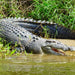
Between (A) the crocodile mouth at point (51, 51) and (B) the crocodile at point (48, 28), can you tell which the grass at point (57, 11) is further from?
(A) the crocodile mouth at point (51, 51)

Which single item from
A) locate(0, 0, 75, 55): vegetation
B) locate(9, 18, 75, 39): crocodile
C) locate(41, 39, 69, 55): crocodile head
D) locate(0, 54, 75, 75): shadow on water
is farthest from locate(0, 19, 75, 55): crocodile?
locate(0, 54, 75, 75): shadow on water

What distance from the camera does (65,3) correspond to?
5.34m

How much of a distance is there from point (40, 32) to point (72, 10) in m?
1.02

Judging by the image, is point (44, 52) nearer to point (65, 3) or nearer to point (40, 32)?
point (40, 32)

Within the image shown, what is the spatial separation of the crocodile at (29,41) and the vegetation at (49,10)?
955mm

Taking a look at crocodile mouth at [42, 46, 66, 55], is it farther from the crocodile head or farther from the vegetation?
the vegetation

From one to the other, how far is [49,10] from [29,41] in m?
1.62

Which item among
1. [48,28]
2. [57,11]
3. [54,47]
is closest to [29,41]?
[54,47]

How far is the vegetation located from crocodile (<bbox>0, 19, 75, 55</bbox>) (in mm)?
955

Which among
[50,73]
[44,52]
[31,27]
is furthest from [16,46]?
[50,73]

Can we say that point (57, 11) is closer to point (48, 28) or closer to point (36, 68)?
point (48, 28)

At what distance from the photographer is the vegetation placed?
5.09m

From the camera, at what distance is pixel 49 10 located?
5215mm

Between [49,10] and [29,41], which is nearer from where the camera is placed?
[29,41]
